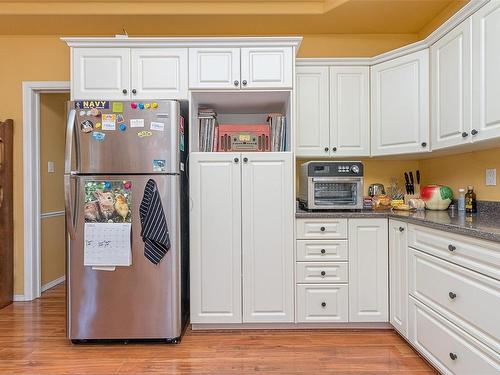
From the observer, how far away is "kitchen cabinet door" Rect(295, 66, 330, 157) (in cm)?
278

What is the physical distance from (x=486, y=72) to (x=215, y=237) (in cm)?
197

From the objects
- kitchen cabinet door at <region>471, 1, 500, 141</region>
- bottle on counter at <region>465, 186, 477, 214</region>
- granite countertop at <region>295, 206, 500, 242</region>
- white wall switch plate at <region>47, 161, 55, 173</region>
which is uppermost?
kitchen cabinet door at <region>471, 1, 500, 141</region>

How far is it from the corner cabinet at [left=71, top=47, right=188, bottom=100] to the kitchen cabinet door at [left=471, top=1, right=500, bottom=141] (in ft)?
6.15

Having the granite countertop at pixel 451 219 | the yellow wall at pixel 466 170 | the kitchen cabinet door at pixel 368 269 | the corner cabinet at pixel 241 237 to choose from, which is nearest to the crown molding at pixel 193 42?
the corner cabinet at pixel 241 237

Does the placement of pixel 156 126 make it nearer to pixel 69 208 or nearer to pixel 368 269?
pixel 69 208

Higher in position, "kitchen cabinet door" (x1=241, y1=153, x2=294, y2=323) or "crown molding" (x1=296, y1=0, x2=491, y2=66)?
"crown molding" (x1=296, y1=0, x2=491, y2=66)

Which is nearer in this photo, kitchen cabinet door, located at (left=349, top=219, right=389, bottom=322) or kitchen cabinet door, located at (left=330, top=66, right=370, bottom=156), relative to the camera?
kitchen cabinet door, located at (left=349, top=219, right=389, bottom=322)

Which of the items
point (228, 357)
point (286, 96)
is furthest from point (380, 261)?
point (286, 96)

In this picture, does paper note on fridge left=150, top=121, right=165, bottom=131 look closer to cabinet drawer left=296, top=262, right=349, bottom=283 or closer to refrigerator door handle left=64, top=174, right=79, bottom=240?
refrigerator door handle left=64, top=174, right=79, bottom=240

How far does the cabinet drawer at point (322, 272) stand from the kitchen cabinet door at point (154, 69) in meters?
1.59

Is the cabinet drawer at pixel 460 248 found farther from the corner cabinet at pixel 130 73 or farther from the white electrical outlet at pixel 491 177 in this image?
the corner cabinet at pixel 130 73

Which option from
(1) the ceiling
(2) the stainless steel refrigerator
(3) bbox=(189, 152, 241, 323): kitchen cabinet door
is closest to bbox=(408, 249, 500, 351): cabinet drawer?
(3) bbox=(189, 152, 241, 323): kitchen cabinet door

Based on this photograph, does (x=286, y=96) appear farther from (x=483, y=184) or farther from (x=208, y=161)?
(x=483, y=184)

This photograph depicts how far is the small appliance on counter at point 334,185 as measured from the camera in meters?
2.49
